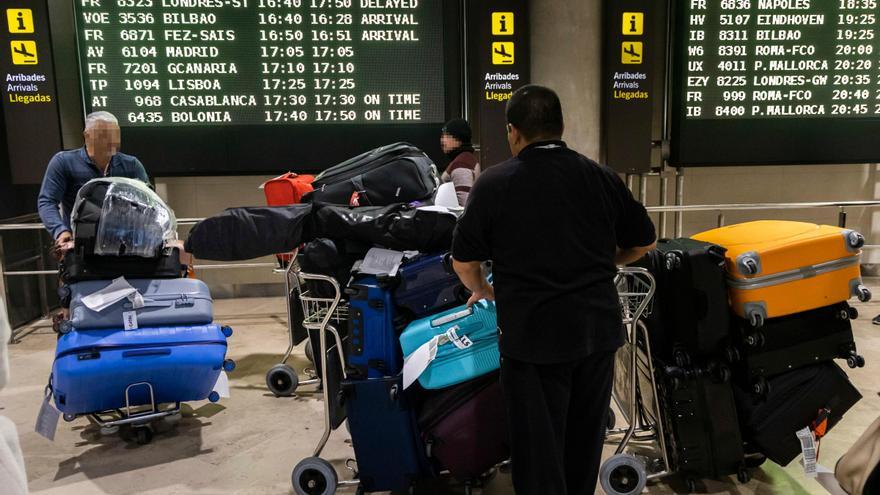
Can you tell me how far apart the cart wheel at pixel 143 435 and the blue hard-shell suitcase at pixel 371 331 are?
1.48 m

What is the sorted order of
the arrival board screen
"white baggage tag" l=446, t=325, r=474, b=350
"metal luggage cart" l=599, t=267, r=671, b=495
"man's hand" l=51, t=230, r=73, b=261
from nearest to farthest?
"white baggage tag" l=446, t=325, r=474, b=350, "metal luggage cart" l=599, t=267, r=671, b=495, "man's hand" l=51, t=230, r=73, b=261, the arrival board screen

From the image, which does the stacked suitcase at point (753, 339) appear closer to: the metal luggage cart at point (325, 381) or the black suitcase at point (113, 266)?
the metal luggage cart at point (325, 381)

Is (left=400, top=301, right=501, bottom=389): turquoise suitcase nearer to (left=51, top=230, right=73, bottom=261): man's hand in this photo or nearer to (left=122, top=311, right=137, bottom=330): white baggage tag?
(left=122, top=311, right=137, bottom=330): white baggage tag

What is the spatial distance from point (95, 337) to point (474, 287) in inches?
74.8

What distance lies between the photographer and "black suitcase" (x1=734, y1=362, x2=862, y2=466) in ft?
8.48

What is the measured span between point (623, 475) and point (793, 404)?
702 millimetres

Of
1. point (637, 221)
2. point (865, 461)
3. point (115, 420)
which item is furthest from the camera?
point (115, 420)

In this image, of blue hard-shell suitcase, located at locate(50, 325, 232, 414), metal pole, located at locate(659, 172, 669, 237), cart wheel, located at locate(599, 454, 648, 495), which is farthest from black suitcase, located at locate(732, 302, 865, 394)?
metal pole, located at locate(659, 172, 669, 237)

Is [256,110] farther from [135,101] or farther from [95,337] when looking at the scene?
[95,337]

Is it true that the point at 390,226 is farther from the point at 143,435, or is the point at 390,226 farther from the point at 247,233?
the point at 143,435

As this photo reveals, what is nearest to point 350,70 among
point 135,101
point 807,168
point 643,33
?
point 135,101

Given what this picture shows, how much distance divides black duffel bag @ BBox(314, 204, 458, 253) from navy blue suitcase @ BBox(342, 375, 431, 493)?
52cm

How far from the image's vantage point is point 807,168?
21.2 ft

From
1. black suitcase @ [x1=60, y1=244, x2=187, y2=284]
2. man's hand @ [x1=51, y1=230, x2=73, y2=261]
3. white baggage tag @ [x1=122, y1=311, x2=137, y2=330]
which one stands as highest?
man's hand @ [x1=51, y1=230, x2=73, y2=261]
